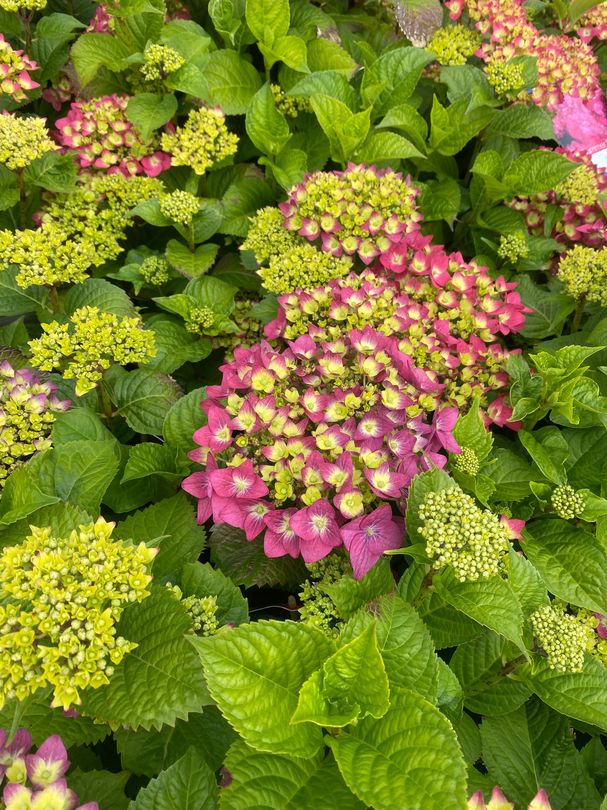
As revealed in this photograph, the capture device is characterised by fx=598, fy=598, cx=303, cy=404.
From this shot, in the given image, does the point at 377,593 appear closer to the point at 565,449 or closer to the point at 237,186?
the point at 565,449

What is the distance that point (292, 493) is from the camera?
3.28ft

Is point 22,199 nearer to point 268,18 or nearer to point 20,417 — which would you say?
point 20,417

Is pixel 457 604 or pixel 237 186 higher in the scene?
pixel 237 186

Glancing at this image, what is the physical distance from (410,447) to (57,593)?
60 cm

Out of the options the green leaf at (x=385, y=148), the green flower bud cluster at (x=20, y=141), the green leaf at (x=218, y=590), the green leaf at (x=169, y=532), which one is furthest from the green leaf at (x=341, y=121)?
the green leaf at (x=218, y=590)

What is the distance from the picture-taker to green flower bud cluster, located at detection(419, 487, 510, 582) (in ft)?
2.88

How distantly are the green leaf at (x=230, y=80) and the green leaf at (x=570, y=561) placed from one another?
135 centimetres

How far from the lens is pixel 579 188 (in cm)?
159

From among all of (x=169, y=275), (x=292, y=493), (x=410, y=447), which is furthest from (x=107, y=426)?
(x=410, y=447)

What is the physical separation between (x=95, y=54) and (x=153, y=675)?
159cm

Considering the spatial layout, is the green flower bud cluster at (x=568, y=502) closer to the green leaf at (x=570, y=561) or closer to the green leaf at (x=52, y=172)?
the green leaf at (x=570, y=561)

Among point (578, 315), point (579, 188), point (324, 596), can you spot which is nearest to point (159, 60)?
point (579, 188)

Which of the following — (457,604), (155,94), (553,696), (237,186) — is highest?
(155,94)

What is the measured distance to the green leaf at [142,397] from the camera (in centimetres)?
130
